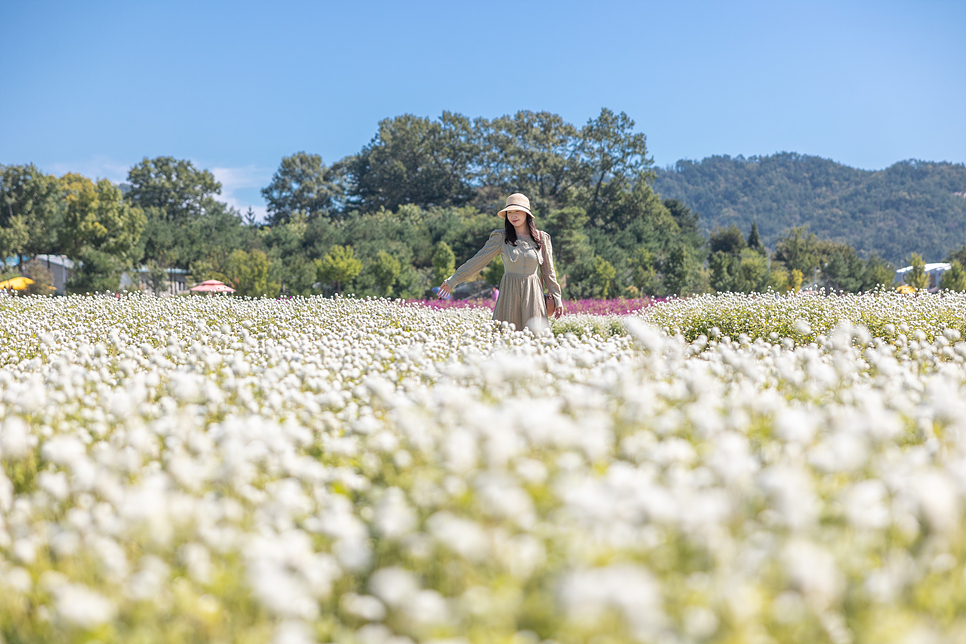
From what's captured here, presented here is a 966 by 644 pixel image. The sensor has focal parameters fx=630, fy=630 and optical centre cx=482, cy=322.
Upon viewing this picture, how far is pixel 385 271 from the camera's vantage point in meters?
31.4

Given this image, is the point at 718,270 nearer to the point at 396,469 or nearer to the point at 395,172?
the point at 395,172

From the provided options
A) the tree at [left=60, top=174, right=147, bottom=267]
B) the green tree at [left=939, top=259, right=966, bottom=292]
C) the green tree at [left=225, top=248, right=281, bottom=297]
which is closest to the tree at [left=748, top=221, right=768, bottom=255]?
the green tree at [left=939, top=259, right=966, bottom=292]

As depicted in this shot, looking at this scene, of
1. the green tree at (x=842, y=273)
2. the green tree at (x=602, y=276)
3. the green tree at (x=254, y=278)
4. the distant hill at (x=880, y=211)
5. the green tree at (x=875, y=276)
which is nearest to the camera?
the green tree at (x=254, y=278)

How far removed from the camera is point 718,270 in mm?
38812

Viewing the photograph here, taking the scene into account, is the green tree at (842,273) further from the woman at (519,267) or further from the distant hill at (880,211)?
the distant hill at (880,211)

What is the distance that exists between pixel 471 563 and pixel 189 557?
92cm

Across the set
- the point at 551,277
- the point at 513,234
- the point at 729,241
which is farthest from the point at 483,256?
the point at 729,241

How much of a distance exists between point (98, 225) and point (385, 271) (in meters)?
13.8

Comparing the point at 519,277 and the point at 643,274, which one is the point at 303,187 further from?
the point at 519,277

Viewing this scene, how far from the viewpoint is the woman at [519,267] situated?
7.29 metres

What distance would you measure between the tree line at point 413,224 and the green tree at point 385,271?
0.07 m

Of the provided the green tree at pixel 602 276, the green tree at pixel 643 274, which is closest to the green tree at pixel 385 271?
the green tree at pixel 602 276

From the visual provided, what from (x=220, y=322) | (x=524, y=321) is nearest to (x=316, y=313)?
(x=220, y=322)

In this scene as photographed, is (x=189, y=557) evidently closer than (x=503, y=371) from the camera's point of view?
Yes
